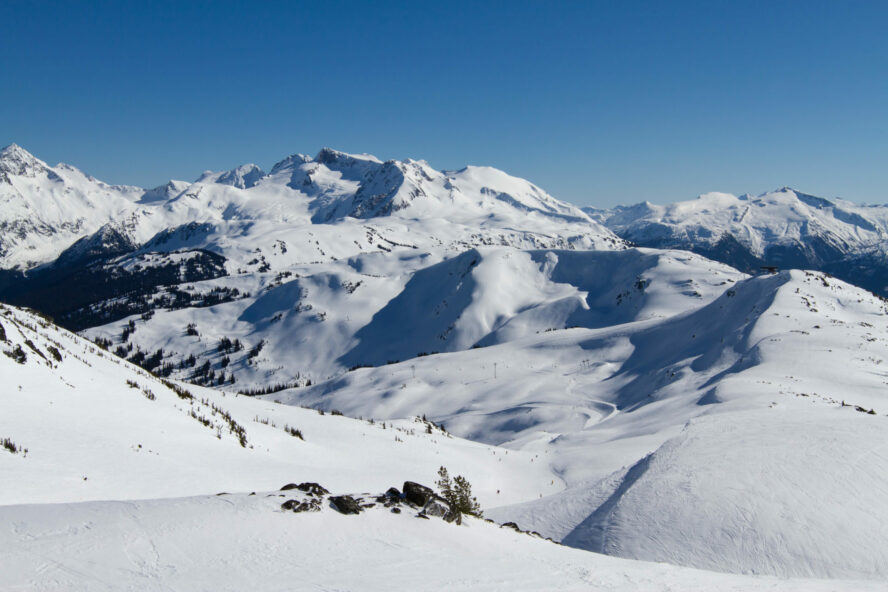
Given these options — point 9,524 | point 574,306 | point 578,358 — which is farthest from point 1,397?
point 574,306

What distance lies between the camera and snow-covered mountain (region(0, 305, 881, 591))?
25.1 feet

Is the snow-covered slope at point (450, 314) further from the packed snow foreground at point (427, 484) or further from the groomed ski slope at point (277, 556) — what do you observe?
the groomed ski slope at point (277, 556)

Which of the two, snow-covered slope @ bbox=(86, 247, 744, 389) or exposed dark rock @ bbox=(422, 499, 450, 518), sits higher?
snow-covered slope @ bbox=(86, 247, 744, 389)

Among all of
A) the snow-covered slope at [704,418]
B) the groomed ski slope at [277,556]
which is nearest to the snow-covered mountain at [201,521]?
the groomed ski slope at [277,556]

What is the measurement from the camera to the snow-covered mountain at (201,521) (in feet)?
25.1

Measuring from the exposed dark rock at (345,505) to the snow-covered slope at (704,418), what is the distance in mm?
6985

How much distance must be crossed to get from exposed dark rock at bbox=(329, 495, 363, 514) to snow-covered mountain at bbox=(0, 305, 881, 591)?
33 mm

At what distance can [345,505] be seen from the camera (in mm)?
9914

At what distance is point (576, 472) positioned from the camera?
83.5ft

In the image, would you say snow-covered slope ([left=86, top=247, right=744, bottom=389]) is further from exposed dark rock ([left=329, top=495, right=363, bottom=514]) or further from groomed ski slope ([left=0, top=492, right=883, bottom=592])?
exposed dark rock ([left=329, top=495, right=363, bottom=514])

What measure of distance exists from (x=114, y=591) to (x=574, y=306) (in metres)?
151

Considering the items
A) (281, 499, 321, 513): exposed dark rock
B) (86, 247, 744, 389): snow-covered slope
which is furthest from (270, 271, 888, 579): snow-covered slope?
(86, 247, 744, 389): snow-covered slope

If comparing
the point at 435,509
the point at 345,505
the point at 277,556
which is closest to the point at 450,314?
the point at 435,509

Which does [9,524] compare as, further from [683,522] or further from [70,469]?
[683,522]
